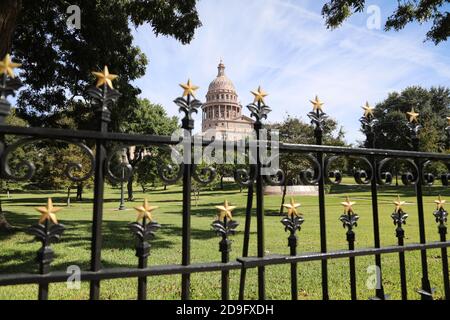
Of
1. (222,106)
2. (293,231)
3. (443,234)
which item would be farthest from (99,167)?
(222,106)

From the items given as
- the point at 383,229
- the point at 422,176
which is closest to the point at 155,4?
the point at 422,176

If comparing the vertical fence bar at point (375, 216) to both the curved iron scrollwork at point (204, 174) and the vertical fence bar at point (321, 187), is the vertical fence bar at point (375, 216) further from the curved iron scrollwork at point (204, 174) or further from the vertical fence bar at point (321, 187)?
the curved iron scrollwork at point (204, 174)

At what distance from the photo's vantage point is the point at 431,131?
3262cm

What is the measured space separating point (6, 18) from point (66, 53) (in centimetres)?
501

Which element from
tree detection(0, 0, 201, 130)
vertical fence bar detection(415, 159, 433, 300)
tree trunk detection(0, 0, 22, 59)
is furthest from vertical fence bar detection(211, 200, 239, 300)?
tree detection(0, 0, 201, 130)

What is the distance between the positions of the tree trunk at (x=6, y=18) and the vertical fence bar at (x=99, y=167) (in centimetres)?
605

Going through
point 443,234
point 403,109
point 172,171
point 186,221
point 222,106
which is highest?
point 222,106

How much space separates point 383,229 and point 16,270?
11.6 metres

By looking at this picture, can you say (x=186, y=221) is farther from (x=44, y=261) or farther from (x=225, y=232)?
(x=44, y=261)

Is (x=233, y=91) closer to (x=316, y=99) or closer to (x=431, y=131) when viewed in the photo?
(x=431, y=131)

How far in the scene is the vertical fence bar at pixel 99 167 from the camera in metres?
1.82

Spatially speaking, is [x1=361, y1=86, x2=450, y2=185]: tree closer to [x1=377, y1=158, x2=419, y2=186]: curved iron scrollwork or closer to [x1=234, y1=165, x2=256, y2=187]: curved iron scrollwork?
[x1=377, y1=158, x2=419, y2=186]: curved iron scrollwork

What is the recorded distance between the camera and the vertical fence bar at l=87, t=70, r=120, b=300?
71.6 inches

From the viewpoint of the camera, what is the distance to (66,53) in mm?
11367
